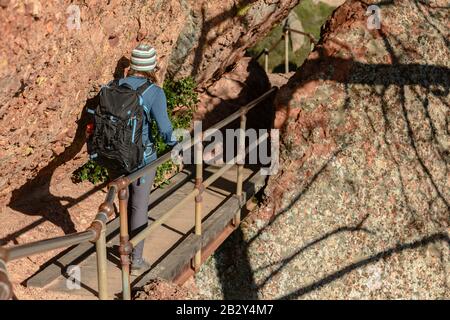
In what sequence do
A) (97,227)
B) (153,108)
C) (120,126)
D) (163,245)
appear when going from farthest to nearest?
(163,245) → (153,108) → (120,126) → (97,227)

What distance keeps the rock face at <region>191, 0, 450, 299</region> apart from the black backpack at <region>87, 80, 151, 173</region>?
3504mm

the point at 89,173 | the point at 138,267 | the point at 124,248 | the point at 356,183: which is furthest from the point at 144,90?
the point at 356,183

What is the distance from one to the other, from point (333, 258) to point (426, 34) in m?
3.63

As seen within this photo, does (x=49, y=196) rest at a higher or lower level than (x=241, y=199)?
higher

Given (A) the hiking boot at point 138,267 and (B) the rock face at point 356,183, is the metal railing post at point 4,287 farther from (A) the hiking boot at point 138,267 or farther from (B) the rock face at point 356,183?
(B) the rock face at point 356,183

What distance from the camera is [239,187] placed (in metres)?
6.10

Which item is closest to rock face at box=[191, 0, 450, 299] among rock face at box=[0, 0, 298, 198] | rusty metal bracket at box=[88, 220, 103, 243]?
rock face at box=[0, 0, 298, 198]

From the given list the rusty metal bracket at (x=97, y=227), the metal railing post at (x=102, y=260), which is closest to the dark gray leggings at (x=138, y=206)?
the metal railing post at (x=102, y=260)

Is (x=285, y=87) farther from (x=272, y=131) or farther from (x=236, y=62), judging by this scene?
(x=236, y=62)

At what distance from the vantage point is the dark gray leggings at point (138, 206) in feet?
14.0

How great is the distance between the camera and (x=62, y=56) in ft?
14.3

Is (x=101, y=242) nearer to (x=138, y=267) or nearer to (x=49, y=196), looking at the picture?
Answer: (x=138, y=267)

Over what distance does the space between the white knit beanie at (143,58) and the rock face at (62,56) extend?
0.67m

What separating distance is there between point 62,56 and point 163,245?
207 centimetres
